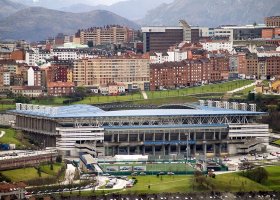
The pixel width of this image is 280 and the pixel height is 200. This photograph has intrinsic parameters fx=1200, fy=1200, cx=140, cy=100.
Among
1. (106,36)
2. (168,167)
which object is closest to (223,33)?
(106,36)

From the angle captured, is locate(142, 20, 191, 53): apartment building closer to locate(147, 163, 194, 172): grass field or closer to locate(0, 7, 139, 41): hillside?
locate(147, 163, 194, 172): grass field

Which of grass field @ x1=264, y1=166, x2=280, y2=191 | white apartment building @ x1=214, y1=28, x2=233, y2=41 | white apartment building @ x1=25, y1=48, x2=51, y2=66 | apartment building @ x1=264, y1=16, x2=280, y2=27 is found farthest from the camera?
apartment building @ x1=264, y1=16, x2=280, y2=27

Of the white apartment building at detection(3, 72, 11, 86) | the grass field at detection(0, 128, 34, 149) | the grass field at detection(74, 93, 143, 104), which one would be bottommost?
the grass field at detection(0, 128, 34, 149)

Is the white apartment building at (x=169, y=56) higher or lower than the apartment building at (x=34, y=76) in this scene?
higher

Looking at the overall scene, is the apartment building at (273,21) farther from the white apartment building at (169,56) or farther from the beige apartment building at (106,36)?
the white apartment building at (169,56)

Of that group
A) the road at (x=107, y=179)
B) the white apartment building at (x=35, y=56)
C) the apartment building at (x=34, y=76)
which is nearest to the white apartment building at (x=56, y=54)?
the white apartment building at (x=35, y=56)

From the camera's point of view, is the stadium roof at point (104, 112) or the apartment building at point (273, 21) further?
the apartment building at point (273, 21)

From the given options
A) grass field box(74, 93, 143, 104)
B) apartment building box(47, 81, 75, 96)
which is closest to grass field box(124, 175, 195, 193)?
grass field box(74, 93, 143, 104)
